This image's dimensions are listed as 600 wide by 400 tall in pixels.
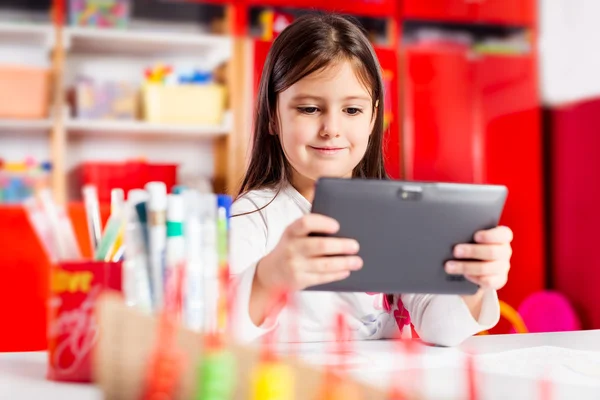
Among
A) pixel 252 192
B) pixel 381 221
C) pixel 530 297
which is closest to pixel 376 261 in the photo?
pixel 381 221

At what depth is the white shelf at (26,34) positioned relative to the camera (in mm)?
2818

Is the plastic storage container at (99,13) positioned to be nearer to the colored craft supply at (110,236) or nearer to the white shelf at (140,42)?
the white shelf at (140,42)

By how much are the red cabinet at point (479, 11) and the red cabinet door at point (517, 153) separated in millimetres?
225

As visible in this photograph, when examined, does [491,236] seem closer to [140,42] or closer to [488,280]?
[488,280]

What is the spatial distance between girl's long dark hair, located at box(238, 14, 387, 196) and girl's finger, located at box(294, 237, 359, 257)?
445 millimetres

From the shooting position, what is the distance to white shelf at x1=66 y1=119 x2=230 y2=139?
284 centimetres

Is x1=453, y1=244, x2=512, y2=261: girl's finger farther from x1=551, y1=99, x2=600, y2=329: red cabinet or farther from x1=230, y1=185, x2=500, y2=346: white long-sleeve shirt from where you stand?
x1=551, y1=99, x2=600, y2=329: red cabinet

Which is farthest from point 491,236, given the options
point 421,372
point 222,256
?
point 222,256

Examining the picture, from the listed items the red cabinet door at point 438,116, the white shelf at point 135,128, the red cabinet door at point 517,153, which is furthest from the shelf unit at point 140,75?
the red cabinet door at point 517,153

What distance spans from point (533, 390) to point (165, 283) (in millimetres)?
317

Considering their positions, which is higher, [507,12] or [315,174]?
[507,12]

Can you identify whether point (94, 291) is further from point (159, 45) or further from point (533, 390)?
point (159, 45)

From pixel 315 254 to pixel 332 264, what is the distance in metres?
0.02

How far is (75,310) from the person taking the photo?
2.04 feet
